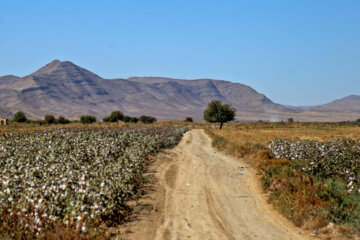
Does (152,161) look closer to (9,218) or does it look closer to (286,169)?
(286,169)

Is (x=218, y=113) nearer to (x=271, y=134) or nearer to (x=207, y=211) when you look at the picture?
(x=271, y=134)

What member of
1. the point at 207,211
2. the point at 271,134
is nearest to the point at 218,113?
the point at 271,134

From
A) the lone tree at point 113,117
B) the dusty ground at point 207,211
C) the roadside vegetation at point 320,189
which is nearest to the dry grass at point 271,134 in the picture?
the dusty ground at point 207,211

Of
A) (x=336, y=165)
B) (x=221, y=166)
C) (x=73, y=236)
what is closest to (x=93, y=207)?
(x=73, y=236)

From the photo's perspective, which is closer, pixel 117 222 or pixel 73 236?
pixel 73 236

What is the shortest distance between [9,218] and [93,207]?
1.84 m

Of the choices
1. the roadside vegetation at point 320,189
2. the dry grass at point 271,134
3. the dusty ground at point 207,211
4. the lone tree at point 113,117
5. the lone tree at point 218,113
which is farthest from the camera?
the lone tree at point 113,117

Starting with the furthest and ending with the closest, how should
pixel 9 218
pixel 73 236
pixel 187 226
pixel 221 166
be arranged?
pixel 221 166, pixel 187 226, pixel 9 218, pixel 73 236

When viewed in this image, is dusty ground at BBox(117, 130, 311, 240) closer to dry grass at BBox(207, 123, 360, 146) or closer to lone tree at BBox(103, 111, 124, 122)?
dry grass at BBox(207, 123, 360, 146)

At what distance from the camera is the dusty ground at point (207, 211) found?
9727 mm

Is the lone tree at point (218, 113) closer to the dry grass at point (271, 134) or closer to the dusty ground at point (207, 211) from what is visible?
the dry grass at point (271, 134)

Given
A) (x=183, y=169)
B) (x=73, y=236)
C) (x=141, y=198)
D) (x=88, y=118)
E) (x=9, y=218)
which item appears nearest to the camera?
(x=73, y=236)

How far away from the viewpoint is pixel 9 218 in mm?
8742

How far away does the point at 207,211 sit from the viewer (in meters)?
11.6
